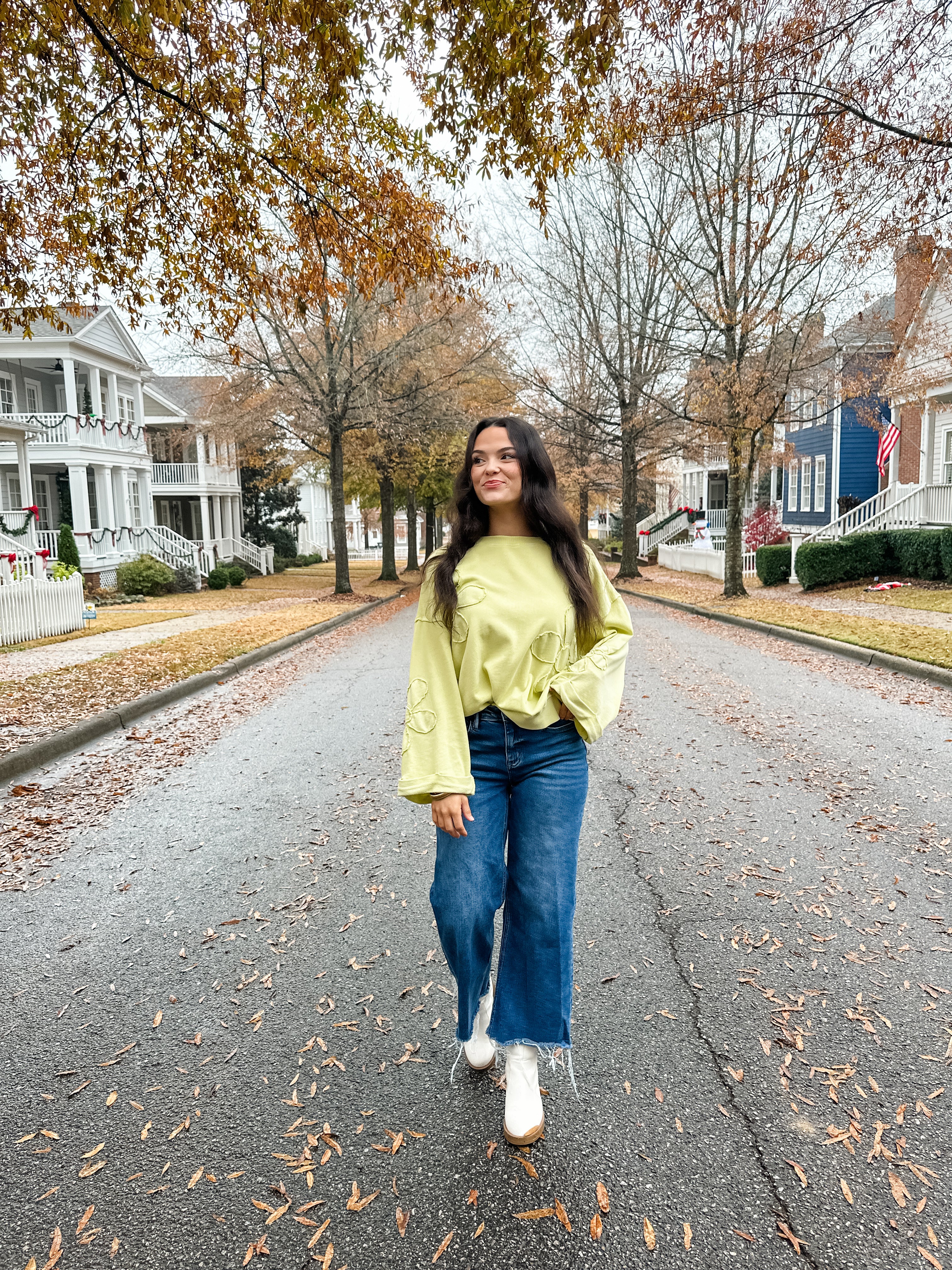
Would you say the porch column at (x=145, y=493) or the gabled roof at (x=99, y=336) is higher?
the gabled roof at (x=99, y=336)

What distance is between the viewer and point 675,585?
26266mm

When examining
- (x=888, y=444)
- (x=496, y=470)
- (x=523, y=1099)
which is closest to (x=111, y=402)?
(x=888, y=444)

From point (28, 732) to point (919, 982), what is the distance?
7086mm

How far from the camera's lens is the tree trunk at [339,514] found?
76.2ft

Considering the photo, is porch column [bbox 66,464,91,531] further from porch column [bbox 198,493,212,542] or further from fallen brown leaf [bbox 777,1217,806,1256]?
fallen brown leaf [bbox 777,1217,806,1256]

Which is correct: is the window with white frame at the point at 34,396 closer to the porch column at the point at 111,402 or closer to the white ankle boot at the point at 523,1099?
the porch column at the point at 111,402

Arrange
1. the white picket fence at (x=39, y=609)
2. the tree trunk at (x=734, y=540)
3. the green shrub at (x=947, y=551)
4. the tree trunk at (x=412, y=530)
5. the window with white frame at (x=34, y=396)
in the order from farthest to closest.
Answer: the tree trunk at (x=412, y=530)
the window with white frame at (x=34, y=396)
the tree trunk at (x=734, y=540)
the green shrub at (x=947, y=551)
the white picket fence at (x=39, y=609)

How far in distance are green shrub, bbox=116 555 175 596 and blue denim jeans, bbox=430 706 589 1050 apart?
86.4 ft

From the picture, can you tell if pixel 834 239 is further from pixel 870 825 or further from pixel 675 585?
pixel 870 825

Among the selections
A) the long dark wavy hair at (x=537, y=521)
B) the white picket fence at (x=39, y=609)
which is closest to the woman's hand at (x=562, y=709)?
the long dark wavy hair at (x=537, y=521)

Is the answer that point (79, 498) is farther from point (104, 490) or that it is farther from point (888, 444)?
point (888, 444)

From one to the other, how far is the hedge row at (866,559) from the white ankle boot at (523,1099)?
19.2m

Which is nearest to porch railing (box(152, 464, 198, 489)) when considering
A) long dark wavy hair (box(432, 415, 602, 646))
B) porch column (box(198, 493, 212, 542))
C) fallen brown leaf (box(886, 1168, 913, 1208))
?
porch column (box(198, 493, 212, 542))

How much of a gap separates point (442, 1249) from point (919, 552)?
19858 mm
